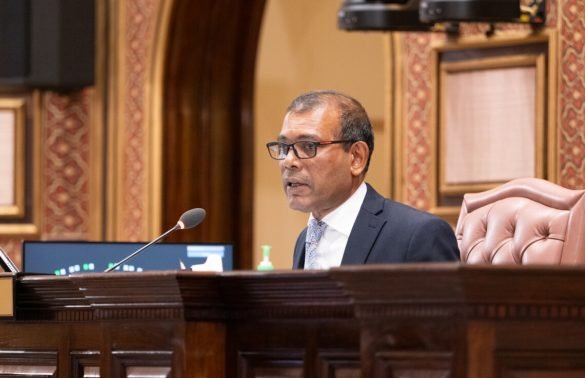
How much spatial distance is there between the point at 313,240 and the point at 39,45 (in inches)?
201

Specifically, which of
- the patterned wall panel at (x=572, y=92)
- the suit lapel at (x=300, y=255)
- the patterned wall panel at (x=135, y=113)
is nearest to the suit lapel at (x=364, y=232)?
the suit lapel at (x=300, y=255)

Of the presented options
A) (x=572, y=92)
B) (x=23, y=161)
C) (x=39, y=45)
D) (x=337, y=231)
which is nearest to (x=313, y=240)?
(x=337, y=231)

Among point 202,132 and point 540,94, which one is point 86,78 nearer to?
point 202,132

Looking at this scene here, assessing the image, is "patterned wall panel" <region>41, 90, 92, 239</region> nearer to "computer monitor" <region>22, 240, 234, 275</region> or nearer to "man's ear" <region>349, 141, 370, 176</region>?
"computer monitor" <region>22, 240, 234, 275</region>

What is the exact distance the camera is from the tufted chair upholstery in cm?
421

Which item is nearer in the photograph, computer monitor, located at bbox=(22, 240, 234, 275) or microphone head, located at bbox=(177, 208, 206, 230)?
microphone head, located at bbox=(177, 208, 206, 230)

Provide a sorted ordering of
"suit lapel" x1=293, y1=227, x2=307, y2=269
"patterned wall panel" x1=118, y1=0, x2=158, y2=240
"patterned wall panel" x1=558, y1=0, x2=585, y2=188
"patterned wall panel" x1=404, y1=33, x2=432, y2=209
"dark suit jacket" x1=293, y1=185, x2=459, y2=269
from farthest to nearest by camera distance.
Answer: "patterned wall panel" x1=118, y1=0, x2=158, y2=240, "patterned wall panel" x1=404, y1=33, x2=432, y2=209, "patterned wall panel" x1=558, y1=0, x2=585, y2=188, "suit lapel" x1=293, y1=227, x2=307, y2=269, "dark suit jacket" x1=293, y1=185, x2=459, y2=269

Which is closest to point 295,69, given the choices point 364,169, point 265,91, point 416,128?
point 265,91

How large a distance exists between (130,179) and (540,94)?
→ 121 inches

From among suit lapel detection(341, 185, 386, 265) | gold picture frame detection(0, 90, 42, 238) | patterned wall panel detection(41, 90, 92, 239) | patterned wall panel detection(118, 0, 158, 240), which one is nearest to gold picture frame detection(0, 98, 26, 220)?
gold picture frame detection(0, 90, 42, 238)

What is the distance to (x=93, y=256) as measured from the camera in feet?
19.2

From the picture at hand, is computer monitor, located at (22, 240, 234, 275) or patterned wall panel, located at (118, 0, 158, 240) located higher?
patterned wall panel, located at (118, 0, 158, 240)

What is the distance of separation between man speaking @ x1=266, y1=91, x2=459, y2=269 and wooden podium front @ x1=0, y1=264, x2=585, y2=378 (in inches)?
26.1

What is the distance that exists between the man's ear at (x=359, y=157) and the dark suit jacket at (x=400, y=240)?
22 centimetres
